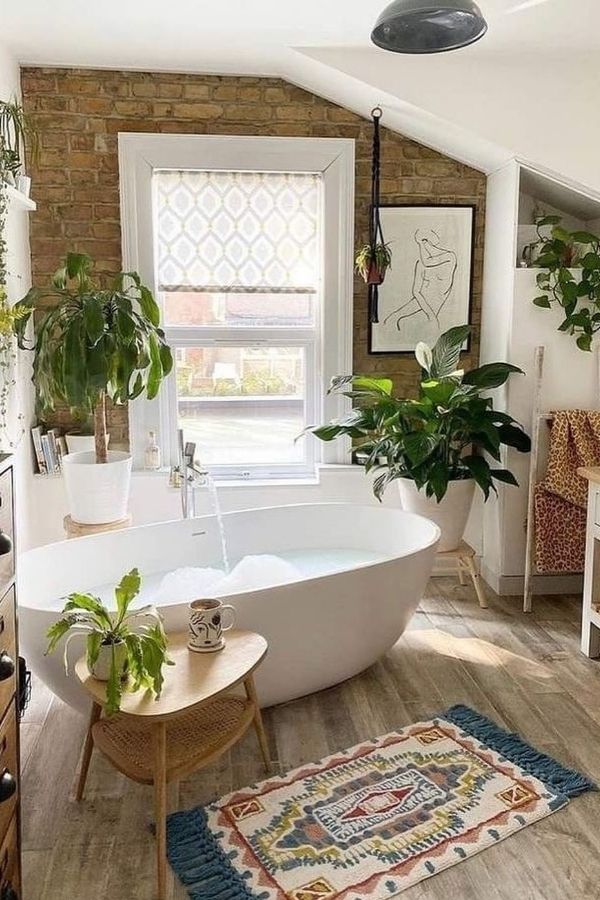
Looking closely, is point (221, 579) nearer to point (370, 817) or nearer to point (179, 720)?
point (179, 720)

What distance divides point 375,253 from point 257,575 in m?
1.84

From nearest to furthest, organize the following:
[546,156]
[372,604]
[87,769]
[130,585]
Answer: [130,585] < [87,769] < [372,604] < [546,156]

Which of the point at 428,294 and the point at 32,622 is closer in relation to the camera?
the point at 32,622

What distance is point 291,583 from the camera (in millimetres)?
2633

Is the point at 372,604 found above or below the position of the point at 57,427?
below

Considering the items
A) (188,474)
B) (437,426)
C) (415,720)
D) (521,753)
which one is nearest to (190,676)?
(415,720)

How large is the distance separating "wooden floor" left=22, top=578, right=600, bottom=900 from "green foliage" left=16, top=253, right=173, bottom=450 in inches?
49.6

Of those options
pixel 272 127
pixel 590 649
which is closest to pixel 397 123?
pixel 272 127

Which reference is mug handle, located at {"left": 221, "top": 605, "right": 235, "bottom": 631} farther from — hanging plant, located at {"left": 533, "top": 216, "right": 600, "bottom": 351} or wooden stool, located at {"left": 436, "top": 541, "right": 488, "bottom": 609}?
hanging plant, located at {"left": 533, "top": 216, "right": 600, "bottom": 351}

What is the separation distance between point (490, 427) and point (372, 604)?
1.22 meters

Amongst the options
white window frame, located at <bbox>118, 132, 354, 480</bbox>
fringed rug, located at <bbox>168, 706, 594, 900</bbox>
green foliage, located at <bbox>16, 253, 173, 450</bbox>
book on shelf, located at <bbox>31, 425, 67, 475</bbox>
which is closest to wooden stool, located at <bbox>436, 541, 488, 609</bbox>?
white window frame, located at <bbox>118, 132, 354, 480</bbox>

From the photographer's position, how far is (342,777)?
2.45m

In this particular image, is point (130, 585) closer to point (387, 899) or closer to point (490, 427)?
point (387, 899)

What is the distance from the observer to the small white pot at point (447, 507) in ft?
12.7
